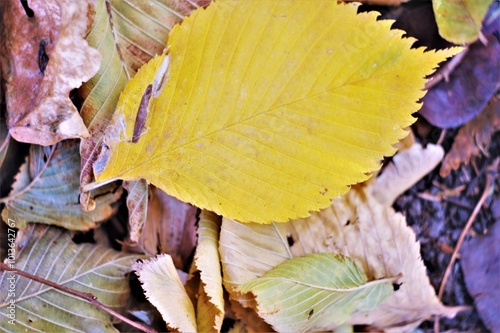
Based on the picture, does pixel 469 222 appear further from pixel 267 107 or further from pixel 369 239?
pixel 267 107

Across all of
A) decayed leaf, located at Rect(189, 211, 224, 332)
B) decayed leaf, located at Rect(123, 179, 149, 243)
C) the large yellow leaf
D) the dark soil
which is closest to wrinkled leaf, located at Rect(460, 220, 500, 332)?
the dark soil

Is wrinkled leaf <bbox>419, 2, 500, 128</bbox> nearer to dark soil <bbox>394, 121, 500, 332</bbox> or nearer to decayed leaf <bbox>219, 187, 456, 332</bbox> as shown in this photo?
dark soil <bbox>394, 121, 500, 332</bbox>

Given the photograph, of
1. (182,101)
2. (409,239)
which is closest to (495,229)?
(409,239)

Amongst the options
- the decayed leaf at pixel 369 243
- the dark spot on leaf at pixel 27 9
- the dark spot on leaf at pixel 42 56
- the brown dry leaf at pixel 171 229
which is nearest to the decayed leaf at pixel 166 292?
the brown dry leaf at pixel 171 229

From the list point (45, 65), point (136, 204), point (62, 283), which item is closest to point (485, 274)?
point (136, 204)

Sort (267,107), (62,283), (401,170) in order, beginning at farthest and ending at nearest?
(401,170) < (62,283) < (267,107)

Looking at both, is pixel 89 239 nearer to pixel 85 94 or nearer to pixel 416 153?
pixel 85 94
